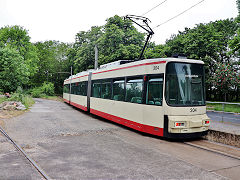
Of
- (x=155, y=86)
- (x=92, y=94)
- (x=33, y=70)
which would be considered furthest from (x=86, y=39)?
(x=155, y=86)

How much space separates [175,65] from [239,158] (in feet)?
12.4

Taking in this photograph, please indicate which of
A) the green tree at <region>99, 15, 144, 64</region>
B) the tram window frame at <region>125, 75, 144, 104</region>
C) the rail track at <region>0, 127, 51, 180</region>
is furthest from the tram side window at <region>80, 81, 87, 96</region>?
the green tree at <region>99, 15, 144, 64</region>

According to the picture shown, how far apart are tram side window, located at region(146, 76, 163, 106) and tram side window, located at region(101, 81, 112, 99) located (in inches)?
157

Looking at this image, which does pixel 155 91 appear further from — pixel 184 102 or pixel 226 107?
pixel 226 107

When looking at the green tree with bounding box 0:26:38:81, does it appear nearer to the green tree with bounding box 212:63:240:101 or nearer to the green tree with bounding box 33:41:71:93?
the green tree with bounding box 33:41:71:93

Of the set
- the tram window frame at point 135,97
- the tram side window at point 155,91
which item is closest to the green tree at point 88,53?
the tram window frame at point 135,97

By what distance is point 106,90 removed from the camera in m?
13.5

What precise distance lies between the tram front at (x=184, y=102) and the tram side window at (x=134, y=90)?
1516 mm

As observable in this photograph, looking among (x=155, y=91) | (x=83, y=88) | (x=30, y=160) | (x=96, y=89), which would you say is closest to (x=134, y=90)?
(x=155, y=91)

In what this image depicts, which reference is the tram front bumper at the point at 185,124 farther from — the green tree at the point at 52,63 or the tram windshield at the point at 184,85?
the green tree at the point at 52,63

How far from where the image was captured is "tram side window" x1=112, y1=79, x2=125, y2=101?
37.5 ft

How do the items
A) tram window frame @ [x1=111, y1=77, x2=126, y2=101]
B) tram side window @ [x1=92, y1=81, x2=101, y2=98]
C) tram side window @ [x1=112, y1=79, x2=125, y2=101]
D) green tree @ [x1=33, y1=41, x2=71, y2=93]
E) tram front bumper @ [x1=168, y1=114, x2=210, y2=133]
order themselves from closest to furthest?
tram front bumper @ [x1=168, y1=114, x2=210, y2=133], tram window frame @ [x1=111, y1=77, x2=126, y2=101], tram side window @ [x1=112, y1=79, x2=125, y2=101], tram side window @ [x1=92, y1=81, x2=101, y2=98], green tree @ [x1=33, y1=41, x2=71, y2=93]

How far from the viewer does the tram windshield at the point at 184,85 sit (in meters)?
8.48

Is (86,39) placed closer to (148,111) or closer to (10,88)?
(10,88)
